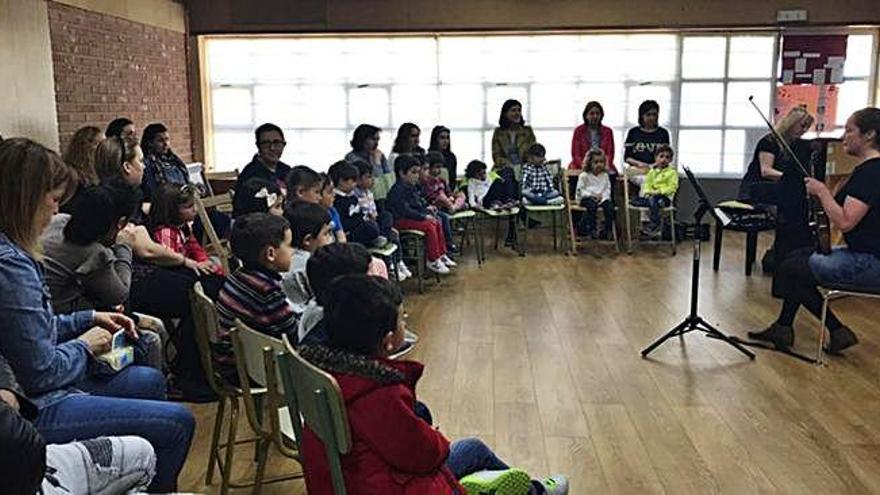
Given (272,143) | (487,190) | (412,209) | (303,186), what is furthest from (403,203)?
(303,186)

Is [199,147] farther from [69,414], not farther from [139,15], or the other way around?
[69,414]

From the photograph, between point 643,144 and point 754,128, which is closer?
point 643,144

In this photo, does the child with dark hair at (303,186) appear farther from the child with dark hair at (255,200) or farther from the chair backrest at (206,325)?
the chair backrest at (206,325)

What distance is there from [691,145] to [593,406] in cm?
585

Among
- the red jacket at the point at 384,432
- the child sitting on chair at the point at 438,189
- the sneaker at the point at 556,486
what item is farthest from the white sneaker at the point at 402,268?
the red jacket at the point at 384,432

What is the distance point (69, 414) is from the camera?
215 cm

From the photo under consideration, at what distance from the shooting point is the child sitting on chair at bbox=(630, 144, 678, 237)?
25.0 feet

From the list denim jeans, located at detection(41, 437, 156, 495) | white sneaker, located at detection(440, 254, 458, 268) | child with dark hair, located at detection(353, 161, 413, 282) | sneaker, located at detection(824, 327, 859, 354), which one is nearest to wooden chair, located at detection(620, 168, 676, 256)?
white sneaker, located at detection(440, 254, 458, 268)

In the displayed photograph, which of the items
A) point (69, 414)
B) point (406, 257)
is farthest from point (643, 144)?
point (69, 414)

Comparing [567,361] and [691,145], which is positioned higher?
[691,145]

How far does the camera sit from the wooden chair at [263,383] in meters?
2.29

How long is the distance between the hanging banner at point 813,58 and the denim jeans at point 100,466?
809 cm

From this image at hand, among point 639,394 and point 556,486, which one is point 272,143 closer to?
point 639,394

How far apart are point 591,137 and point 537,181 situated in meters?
0.88
